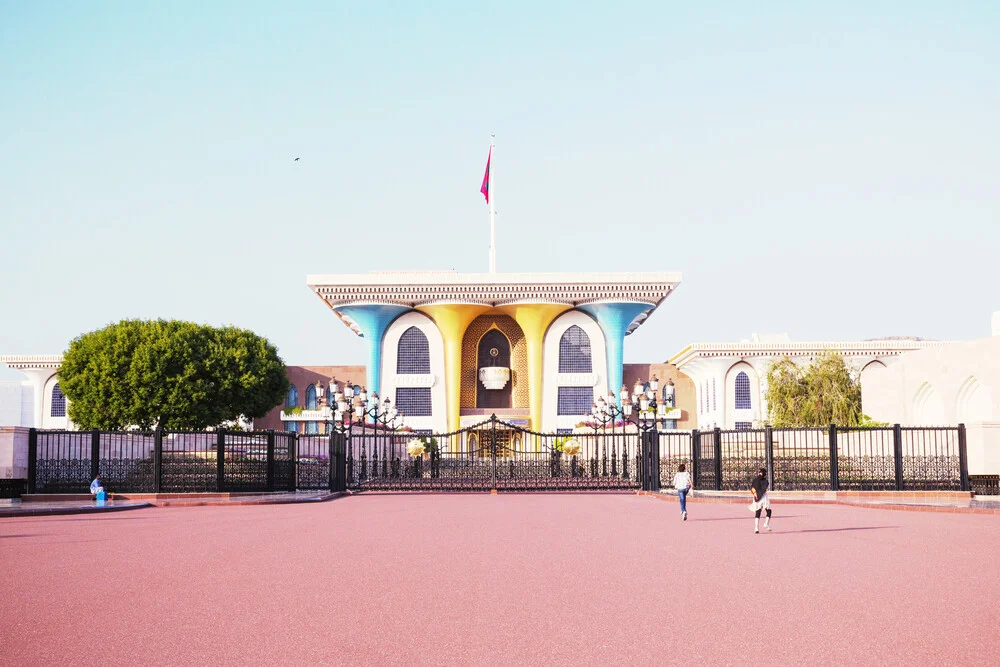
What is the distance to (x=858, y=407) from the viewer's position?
187ft

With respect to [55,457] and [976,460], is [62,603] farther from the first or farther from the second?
[976,460]

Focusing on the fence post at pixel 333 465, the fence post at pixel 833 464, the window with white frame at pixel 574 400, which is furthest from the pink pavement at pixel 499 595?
the window with white frame at pixel 574 400

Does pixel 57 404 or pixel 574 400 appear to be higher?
pixel 57 404

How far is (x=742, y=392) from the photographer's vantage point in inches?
3004

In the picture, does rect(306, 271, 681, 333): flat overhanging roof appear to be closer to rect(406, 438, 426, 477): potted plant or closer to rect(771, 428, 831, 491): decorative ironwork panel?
rect(406, 438, 426, 477): potted plant

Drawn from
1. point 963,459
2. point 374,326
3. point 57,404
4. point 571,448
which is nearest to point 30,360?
point 57,404

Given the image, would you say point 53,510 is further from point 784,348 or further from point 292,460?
point 784,348

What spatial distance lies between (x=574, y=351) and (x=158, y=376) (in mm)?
30546

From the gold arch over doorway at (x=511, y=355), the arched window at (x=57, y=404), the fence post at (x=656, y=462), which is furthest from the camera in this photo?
the arched window at (x=57, y=404)

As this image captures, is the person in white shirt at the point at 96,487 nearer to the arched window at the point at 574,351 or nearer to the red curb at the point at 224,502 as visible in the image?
the red curb at the point at 224,502

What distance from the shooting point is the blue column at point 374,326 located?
72.6 m

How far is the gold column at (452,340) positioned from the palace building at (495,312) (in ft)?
0.22

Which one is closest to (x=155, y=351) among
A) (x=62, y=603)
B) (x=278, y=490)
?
(x=278, y=490)

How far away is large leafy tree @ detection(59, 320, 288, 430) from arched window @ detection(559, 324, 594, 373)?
24.0 metres
